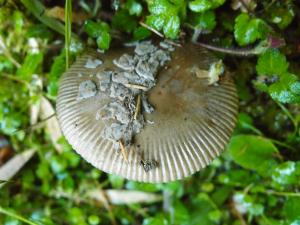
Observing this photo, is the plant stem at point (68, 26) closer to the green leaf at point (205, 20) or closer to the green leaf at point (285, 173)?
the green leaf at point (205, 20)

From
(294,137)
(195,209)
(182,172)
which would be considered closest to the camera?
(182,172)

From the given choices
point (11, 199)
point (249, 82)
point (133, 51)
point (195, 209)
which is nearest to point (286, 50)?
point (249, 82)

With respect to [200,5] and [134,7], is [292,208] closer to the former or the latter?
[200,5]

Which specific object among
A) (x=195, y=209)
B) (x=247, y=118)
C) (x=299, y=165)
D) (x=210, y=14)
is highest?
(x=210, y=14)

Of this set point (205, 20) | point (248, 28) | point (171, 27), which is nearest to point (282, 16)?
point (248, 28)

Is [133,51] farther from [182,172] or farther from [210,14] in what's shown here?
[182,172]

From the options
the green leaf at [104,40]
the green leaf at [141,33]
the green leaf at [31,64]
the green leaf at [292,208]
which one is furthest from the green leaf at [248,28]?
the green leaf at [31,64]

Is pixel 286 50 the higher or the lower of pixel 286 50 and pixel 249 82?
the higher

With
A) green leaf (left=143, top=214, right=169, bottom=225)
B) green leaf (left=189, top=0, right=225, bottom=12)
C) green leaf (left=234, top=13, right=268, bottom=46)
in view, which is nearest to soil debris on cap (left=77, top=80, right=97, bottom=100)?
green leaf (left=189, top=0, right=225, bottom=12)
